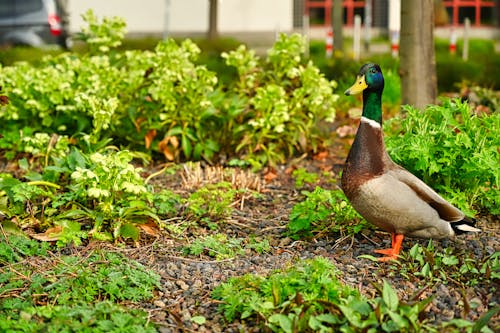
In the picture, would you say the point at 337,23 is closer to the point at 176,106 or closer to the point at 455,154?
the point at 176,106

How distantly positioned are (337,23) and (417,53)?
800 cm

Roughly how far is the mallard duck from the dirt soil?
0.21 m

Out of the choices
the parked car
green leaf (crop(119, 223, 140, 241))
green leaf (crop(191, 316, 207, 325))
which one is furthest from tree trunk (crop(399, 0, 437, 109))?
the parked car

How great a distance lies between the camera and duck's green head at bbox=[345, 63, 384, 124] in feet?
15.5

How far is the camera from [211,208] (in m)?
5.54

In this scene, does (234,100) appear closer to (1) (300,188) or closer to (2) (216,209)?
(1) (300,188)

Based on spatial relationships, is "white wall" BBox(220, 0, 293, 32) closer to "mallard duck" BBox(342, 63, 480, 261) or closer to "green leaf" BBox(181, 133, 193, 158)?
"green leaf" BBox(181, 133, 193, 158)

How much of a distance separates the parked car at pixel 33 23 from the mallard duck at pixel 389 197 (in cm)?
1404

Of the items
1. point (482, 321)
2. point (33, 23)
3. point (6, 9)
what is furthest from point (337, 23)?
point (482, 321)

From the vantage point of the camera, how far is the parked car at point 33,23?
1784 cm

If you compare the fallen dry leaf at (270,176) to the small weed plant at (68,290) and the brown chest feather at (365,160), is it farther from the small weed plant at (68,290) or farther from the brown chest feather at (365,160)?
the small weed plant at (68,290)

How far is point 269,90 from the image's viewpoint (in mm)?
6828

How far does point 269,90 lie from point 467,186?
2044 millimetres

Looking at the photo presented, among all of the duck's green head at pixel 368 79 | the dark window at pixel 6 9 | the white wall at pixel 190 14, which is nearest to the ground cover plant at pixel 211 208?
the duck's green head at pixel 368 79
